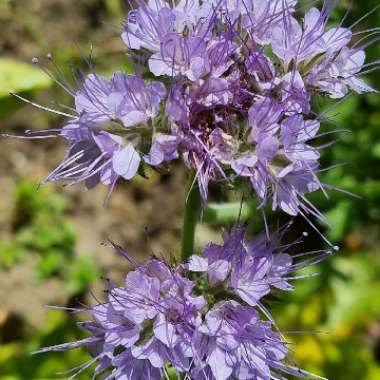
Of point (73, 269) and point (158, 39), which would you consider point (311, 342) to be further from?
point (158, 39)

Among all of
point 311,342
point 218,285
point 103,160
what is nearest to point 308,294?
point 311,342

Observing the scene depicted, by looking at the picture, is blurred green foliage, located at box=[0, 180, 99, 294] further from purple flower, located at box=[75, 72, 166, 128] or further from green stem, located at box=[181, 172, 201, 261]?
purple flower, located at box=[75, 72, 166, 128]

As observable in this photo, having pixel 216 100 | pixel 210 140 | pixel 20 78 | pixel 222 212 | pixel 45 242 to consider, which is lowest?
pixel 45 242

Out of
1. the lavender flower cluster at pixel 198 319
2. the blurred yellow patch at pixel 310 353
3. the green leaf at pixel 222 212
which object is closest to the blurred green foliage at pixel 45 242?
the blurred yellow patch at pixel 310 353

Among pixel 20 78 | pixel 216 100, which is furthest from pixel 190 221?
pixel 20 78

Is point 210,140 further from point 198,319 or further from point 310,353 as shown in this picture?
point 310,353

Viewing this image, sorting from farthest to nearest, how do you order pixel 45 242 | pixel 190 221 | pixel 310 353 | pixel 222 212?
1. pixel 45 242
2. pixel 310 353
3. pixel 222 212
4. pixel 190 221

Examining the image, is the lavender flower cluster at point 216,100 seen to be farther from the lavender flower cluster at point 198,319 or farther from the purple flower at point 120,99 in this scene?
the lavender flower cluster at point 198,319
